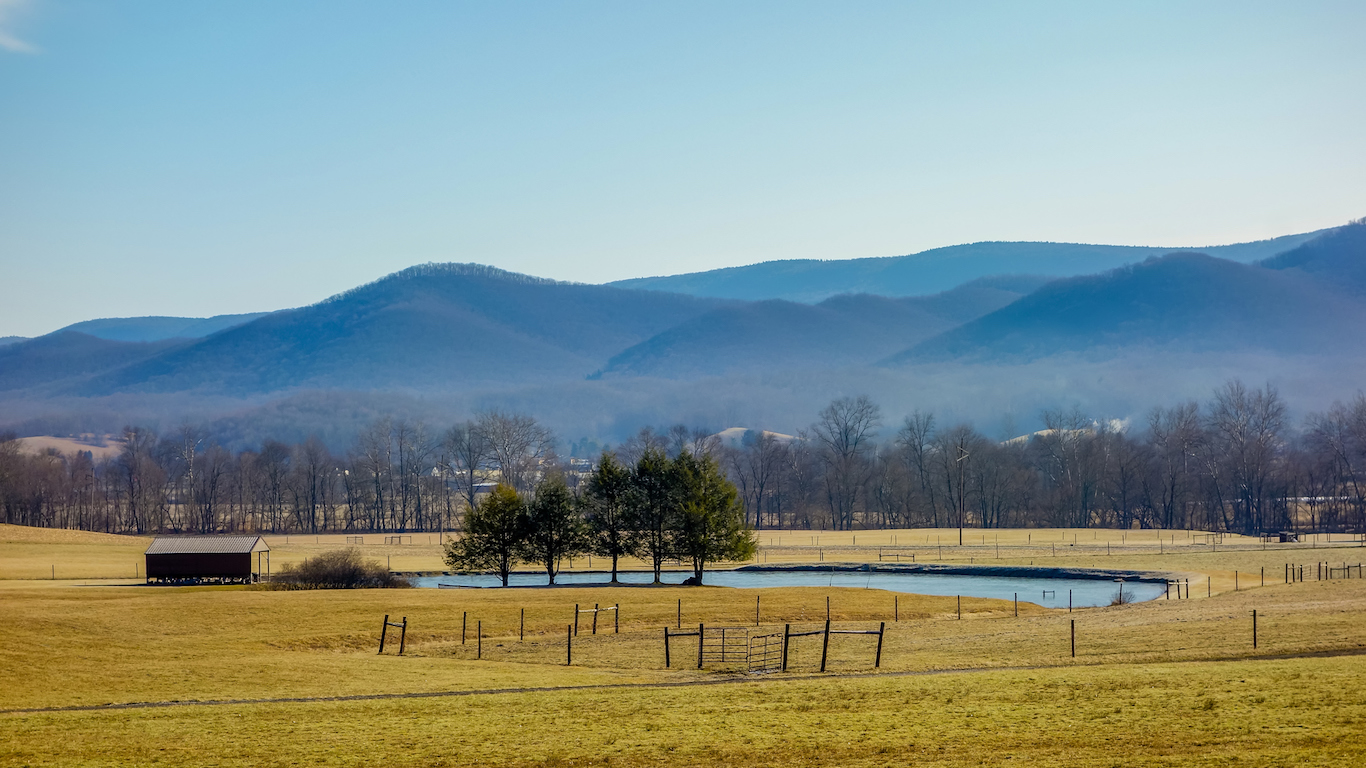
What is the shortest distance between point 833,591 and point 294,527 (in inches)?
4169

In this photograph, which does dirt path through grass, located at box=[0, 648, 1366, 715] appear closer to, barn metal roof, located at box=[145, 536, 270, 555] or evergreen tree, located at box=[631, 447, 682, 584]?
evergreen tree, located at box=[631, 447, 682, 584]

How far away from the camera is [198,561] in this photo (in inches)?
2931

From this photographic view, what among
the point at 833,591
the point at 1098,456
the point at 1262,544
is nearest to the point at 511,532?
the point at 833,591

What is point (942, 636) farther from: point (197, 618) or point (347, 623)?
point (197, 618)

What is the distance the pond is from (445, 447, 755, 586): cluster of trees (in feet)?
8.88

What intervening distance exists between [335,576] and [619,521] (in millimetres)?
18933

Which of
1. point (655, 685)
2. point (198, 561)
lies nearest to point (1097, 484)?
point (198, 561)

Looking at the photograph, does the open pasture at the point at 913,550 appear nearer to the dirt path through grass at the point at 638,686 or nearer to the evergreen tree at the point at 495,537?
the evergreen tree at the point at 495,537

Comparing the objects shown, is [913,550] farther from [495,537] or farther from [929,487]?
[929,487]

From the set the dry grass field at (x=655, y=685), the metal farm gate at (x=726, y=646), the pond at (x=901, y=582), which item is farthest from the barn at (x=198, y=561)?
the metal farm gate at (x=726, y=646)

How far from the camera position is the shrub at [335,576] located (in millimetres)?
68812

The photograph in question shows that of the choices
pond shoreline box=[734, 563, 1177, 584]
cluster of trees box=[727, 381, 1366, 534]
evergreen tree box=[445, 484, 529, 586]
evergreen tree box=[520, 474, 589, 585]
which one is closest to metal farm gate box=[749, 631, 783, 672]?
evergreen tree box=[520, 474, 589, 585]

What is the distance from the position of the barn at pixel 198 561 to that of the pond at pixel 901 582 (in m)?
12.0

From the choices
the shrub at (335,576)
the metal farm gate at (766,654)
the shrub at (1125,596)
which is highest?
the metal farm gate at (766,654)
